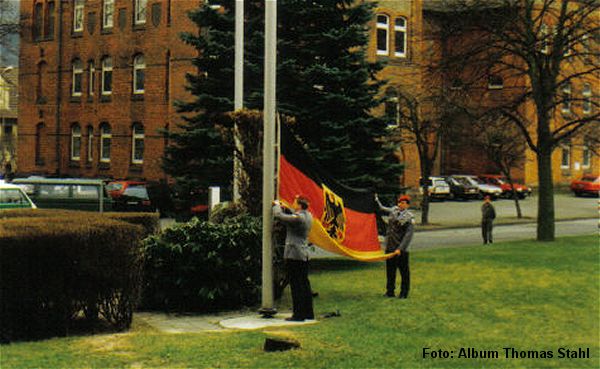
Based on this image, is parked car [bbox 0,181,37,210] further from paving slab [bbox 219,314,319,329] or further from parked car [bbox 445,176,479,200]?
parked car [bbox 445,176,479,200]

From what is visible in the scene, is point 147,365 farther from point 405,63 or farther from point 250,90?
point 405,63

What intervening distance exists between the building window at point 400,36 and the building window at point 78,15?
20542 millimetres

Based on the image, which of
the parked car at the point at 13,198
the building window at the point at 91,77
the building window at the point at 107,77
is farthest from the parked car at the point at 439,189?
the parked car at the point at 13,198

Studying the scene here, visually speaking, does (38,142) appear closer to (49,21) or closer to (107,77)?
(107,77)

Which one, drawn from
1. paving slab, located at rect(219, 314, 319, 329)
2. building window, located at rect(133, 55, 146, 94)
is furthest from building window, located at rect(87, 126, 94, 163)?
paving slab, located at rect(219, 314, 319, 329)

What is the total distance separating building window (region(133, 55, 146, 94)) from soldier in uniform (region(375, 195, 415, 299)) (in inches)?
1481

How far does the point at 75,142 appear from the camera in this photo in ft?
173

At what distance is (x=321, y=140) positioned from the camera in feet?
64.8

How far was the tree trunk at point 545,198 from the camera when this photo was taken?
26859mm

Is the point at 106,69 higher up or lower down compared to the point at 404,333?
higher up

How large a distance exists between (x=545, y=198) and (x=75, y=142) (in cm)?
3487

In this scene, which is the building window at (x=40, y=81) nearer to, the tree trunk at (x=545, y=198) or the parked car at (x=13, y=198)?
the parked car at (x=13, y=198)

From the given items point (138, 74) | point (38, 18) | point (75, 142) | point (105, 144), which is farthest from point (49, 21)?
point (105, 144)

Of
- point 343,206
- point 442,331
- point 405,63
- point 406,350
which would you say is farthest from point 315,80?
point 405,63
